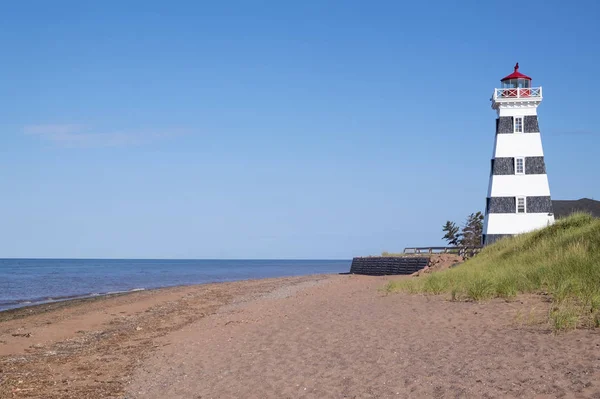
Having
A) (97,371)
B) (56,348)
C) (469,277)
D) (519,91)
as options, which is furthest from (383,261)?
(97,371)

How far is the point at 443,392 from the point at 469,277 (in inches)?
447

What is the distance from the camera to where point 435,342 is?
35.2 feet

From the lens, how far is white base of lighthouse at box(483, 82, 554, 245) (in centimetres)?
3378

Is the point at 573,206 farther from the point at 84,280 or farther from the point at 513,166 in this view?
the point at 84,280

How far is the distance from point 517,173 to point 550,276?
64.5ft

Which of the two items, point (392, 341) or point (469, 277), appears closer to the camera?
point (392, 341)

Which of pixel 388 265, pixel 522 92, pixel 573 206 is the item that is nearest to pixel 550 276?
pixel 522 92

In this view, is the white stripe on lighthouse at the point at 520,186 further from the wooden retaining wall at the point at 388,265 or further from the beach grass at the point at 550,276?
the beach grass at the point at 550,276

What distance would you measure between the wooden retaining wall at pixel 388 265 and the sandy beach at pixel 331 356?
782 inches

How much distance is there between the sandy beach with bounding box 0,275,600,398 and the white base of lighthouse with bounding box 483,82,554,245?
1717cm

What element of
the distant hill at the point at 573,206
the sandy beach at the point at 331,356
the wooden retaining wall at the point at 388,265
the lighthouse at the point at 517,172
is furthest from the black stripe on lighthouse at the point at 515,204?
the sandy beach at the point at 331,356

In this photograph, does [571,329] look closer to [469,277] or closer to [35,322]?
[469,277]

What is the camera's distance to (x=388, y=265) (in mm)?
43438

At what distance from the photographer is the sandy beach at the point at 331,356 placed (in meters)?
8.27
